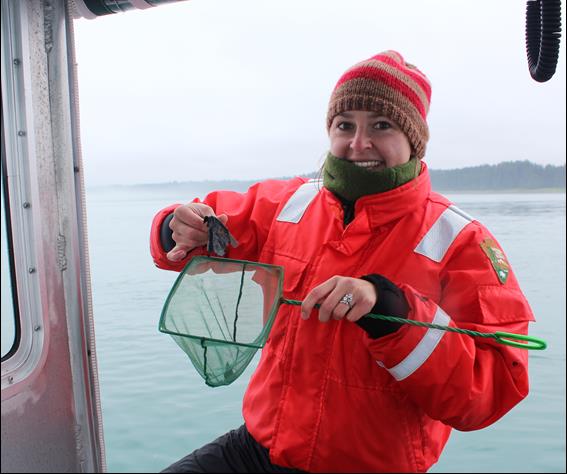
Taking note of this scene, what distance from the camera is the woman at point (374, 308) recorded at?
114 centimetres

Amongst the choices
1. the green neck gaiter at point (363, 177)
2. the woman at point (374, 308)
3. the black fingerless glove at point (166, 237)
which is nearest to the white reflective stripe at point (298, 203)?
the woman at point (374, 308)

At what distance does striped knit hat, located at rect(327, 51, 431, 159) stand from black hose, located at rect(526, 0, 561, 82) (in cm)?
26

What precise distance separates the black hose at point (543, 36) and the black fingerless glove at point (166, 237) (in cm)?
90

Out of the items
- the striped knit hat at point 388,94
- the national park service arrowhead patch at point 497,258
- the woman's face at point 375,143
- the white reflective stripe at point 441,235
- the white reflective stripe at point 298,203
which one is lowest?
the national park service arrowhead patch at point 497,258

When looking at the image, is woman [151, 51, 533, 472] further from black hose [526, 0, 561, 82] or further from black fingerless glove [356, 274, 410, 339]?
black hose [526, 0, 561, 82]

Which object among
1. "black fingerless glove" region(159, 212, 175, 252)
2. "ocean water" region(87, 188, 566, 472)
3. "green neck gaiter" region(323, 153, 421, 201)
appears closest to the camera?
"green neck gaiter" region(323, 153, 421, 201)

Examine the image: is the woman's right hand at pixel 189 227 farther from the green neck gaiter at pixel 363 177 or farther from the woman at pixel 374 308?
the green neck gaiter at pixel 363 177

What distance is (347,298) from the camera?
1.09 metres

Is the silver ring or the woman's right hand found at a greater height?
the woman's right hand

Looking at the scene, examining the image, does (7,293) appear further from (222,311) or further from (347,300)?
(347,300)

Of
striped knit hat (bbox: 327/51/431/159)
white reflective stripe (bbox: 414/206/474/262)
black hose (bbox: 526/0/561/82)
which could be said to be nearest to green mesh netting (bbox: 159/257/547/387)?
white reflective stripe (bbox: 414/206/474/262)

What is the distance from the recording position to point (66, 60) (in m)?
1.34

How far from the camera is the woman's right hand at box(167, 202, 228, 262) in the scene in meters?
1.36

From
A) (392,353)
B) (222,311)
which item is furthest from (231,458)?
(392,353)
